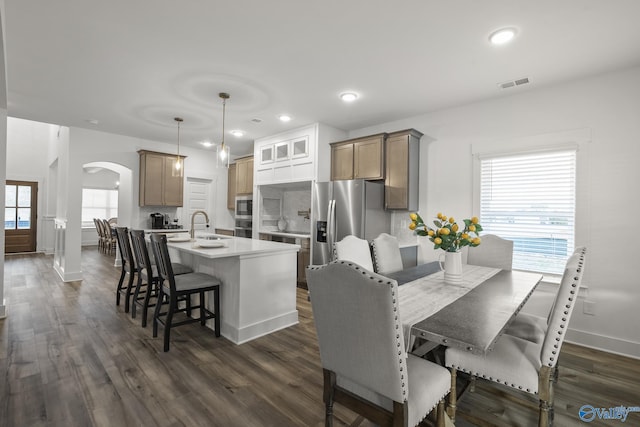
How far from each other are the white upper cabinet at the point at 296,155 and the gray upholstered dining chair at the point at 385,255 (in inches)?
78.6

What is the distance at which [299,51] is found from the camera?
2547mm

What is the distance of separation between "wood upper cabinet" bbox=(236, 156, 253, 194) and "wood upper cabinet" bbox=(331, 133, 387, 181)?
2.04 meters

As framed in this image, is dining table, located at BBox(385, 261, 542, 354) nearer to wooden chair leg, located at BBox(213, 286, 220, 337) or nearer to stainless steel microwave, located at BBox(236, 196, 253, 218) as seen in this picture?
wooden chair leg, located at BBox(213, 286, 220, 337)

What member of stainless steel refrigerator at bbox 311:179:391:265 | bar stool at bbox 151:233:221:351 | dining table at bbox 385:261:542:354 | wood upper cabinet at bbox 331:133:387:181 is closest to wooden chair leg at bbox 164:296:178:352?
bar stool at bbox 151:233:221:351

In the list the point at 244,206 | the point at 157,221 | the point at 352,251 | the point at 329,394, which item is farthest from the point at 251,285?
the point at 157,221

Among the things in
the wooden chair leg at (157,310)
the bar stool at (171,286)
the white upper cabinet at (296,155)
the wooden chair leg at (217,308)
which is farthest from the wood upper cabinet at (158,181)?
the wooden chair leg at (217,308)

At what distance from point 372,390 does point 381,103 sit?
3296 mm

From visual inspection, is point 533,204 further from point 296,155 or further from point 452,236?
point 296,155

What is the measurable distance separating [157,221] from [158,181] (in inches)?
31.1

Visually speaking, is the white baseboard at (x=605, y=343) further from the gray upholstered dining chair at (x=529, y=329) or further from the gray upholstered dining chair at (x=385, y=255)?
the gray upholstered dining chair at (x=385, y=255)

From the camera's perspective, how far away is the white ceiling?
203 centimetres

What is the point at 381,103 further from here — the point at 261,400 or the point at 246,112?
the point at 261,400

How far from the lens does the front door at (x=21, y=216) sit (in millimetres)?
7906

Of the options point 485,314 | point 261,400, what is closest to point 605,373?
point 485,314
